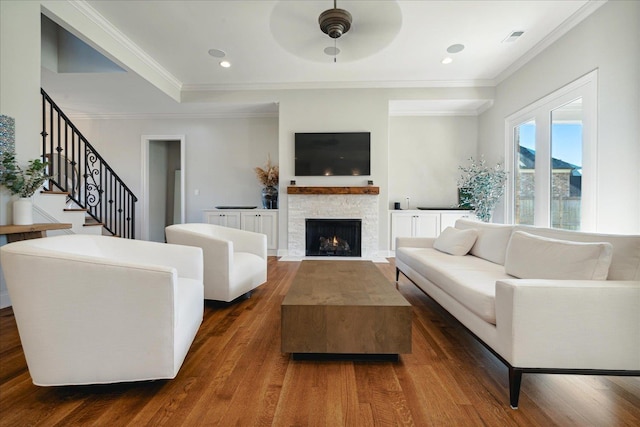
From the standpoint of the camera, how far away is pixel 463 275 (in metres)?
2.11

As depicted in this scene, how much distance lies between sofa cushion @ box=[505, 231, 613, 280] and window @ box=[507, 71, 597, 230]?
1646mm

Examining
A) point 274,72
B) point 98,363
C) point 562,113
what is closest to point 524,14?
point 562,113

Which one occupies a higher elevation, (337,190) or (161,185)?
(161,185)

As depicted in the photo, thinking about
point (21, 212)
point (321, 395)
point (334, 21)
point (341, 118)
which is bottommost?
point (321, 395)

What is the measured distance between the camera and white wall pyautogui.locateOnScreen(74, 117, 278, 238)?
19.6ft

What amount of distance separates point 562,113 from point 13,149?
577 centimetres

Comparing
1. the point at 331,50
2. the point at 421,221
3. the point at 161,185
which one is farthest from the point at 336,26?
the point at 161,185

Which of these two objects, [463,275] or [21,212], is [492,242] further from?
[21,212]

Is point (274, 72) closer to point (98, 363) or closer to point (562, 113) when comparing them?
point (562, 113)

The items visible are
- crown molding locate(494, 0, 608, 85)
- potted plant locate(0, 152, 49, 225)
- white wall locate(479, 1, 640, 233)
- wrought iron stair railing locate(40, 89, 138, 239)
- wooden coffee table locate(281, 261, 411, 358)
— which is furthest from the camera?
wrought iron stair railing locate(40, 89, 138, 239)

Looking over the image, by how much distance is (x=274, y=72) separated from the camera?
464 centimetres

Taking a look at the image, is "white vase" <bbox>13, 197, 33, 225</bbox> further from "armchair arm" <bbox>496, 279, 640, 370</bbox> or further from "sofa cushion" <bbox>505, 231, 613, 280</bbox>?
"sofa cushion" <bbox>505, 231, 613, 280</bbox>

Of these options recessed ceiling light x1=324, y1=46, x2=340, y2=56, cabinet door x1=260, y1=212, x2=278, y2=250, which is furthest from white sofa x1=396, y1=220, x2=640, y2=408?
cabinet door x1=260, y1=212, x2=278, y2=250

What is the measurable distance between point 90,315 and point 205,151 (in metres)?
5.24
